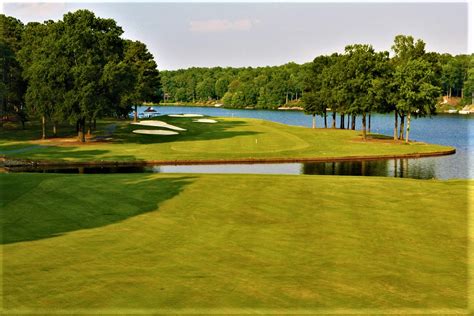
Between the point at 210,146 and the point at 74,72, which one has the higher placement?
the point at 74,72

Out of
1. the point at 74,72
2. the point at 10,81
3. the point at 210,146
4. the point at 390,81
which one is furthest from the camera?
the point at 390,81

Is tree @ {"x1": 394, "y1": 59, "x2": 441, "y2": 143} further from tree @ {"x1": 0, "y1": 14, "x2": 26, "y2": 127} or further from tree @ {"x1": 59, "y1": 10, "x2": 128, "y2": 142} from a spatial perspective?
tree @ {"x1": 0, "y1": 14, "x2": 26, "y2": 127}

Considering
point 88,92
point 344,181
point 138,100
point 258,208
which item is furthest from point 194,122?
point 258,208

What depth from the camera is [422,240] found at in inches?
797

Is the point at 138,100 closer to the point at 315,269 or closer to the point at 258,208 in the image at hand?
the point at 258,208

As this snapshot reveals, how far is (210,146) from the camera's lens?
236 ft

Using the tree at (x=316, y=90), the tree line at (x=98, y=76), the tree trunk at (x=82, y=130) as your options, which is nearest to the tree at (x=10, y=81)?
the tree line at (x=98, y=76)

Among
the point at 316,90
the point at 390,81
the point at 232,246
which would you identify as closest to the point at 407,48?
the point at 390,81

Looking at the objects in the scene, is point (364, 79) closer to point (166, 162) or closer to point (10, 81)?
point (166, 162)

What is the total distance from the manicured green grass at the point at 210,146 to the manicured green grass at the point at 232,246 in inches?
1199

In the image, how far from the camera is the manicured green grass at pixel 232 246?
43.8 feet

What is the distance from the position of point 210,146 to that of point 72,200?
45.0 m

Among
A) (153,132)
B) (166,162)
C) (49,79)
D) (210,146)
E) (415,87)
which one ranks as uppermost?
(49,79)

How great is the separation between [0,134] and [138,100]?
112ft
